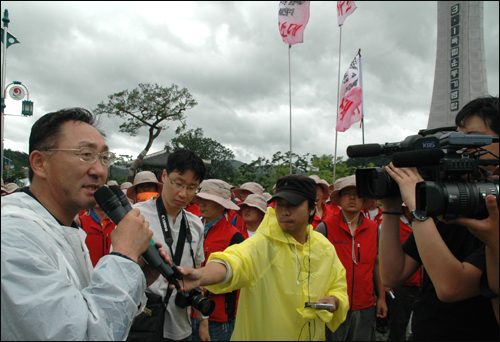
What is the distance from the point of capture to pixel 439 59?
1616 centimetres

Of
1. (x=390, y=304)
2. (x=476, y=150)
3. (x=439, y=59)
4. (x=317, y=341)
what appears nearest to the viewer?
(x=476, y=150)

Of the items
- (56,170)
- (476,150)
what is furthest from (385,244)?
(56,170)

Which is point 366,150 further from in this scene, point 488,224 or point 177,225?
point 177,225

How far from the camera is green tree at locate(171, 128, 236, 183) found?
20906 mm

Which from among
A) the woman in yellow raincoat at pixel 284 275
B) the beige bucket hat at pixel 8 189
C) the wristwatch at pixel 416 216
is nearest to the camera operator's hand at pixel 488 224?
the wristwatch at pixel 416 216

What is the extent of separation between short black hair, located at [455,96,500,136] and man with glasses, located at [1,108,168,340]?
1.82 m

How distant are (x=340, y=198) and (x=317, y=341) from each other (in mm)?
2316

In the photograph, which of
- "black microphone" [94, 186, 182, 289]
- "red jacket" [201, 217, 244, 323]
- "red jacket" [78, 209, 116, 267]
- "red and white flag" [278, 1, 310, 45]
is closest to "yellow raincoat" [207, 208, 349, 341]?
"black microphone" [94, 186, 182, 289]

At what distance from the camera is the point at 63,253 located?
4.42 feet

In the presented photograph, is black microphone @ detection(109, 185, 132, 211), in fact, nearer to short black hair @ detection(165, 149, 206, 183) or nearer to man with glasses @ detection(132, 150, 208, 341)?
man with glasses @ detection(132, 150, 208, 341)

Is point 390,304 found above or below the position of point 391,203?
below

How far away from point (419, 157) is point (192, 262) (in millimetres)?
2085

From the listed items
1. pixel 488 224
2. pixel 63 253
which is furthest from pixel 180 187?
pixel 488 224

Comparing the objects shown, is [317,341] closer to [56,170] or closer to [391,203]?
[391,203]
